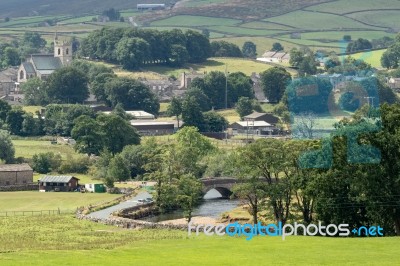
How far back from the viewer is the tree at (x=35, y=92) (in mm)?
124312

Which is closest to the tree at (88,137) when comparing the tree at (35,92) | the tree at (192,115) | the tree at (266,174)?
the tree at (192,115)

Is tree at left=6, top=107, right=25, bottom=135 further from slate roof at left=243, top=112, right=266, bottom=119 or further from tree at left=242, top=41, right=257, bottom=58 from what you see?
tree at left=242, top=41, right=257, bottom=58

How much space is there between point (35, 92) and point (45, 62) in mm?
20697

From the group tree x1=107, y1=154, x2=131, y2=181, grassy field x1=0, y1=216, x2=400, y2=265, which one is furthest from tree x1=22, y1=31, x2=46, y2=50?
grassy field x1=0, y1=216, x2=400, y2=265

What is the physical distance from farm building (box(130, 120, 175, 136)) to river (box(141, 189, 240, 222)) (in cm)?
2917

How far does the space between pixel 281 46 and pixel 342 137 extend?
124 meters

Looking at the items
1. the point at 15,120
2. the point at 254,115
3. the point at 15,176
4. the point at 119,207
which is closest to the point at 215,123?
the point at 254,115

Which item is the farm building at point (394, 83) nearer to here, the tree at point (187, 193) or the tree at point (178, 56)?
the tree at point (178, 56)

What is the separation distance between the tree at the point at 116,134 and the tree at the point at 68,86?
31.3 m

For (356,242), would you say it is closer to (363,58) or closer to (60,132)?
(60,132)

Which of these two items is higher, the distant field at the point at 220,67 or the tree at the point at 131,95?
the tree at the point at 131,95

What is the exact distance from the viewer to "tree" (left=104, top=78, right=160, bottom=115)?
121m

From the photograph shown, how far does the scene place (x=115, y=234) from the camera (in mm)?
53438

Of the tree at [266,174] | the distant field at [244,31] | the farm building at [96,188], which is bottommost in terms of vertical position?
the distant field at [244,31]
